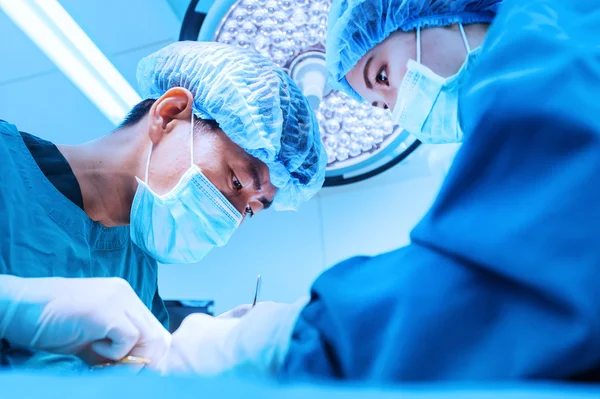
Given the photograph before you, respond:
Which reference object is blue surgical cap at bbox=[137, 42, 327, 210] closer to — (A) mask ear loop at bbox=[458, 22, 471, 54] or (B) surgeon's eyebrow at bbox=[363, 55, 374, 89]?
(B) surgeon's eyebrow at bbox=[363, 55, 374, 89]

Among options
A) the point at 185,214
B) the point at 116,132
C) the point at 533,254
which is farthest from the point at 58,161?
the point at 533,254

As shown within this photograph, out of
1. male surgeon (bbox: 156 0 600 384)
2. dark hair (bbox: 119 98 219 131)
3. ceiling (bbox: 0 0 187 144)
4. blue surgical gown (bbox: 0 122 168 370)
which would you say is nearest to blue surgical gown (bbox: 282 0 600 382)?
male surgeon (bbox: 156 0 600 384)

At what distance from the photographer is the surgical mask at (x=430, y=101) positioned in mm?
1126

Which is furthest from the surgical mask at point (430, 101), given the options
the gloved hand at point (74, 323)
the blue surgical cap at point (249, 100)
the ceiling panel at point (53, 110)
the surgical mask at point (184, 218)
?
the ceiling panel at point (53, 110)

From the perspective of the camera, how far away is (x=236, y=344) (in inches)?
21.7

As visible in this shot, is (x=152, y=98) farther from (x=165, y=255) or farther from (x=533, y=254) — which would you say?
(x=533, y=254)

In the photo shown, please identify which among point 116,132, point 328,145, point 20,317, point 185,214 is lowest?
point 328,145

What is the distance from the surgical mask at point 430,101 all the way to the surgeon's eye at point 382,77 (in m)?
0.09

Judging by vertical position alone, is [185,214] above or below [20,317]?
below

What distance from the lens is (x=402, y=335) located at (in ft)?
1.34

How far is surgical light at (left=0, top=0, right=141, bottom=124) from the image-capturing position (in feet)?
3.80

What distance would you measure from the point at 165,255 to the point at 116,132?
14.5 inches

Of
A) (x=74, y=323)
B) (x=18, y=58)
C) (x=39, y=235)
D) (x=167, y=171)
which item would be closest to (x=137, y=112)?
(x=167, y=171)

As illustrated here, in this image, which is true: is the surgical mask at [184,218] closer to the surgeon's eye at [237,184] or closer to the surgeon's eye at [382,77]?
the surgeon's eye at [237,184]
